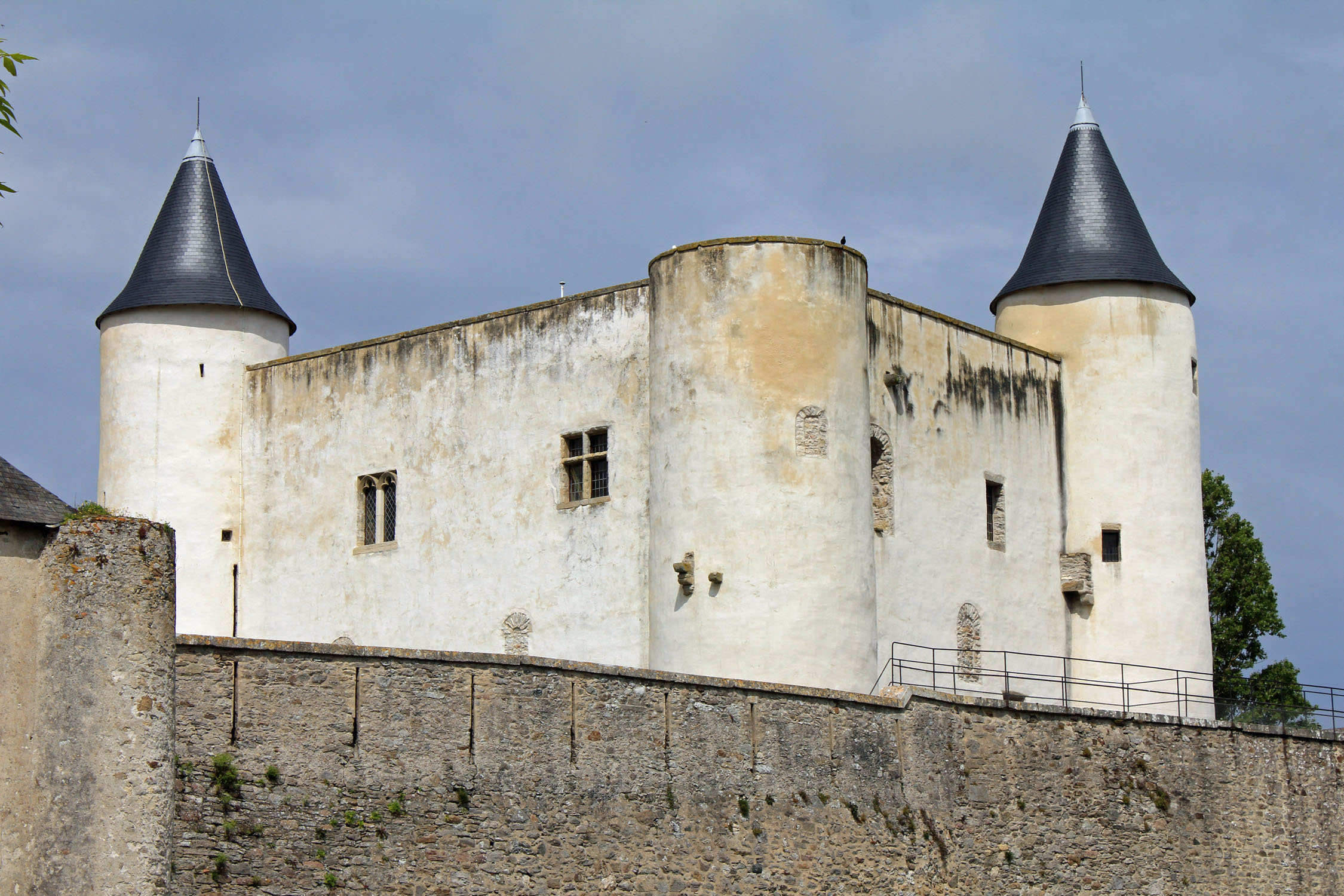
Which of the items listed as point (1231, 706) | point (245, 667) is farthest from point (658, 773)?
A: point (1231, 706)

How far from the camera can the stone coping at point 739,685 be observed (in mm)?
20938

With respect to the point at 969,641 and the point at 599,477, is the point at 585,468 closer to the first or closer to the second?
the point at 599,477

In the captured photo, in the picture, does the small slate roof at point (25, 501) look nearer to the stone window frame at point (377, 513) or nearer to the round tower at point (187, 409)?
the stone window frame at point (377, 513)

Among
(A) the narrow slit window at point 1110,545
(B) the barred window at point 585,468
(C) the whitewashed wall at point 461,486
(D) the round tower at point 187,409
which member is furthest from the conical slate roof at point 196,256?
(A) the narrow slit window at point 1110,545

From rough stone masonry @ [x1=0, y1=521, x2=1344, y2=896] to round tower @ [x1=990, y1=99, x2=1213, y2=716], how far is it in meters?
5.05

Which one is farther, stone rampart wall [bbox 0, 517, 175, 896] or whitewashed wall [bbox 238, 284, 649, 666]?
whitewashed wall [bbox 238, 284, 649, 666]

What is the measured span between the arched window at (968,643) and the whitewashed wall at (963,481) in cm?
14

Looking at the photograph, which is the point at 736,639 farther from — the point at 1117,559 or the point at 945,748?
the point at 1117,559

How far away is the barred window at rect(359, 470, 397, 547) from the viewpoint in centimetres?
3562

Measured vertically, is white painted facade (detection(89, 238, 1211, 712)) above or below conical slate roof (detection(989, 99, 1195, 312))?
below

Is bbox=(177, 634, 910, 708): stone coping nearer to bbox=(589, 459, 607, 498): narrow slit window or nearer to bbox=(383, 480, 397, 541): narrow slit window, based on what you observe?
bbox=(589, 459, 607, 498): narrow slit window

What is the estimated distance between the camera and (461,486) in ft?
113

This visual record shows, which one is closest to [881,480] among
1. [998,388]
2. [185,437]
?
[998,388]

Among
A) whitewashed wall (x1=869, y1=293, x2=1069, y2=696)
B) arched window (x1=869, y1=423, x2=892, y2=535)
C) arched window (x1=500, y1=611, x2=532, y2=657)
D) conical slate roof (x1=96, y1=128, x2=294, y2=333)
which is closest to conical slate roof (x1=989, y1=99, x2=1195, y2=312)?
whitewashed wall (x1=869, y1=293, x2=1069, y2=696)
